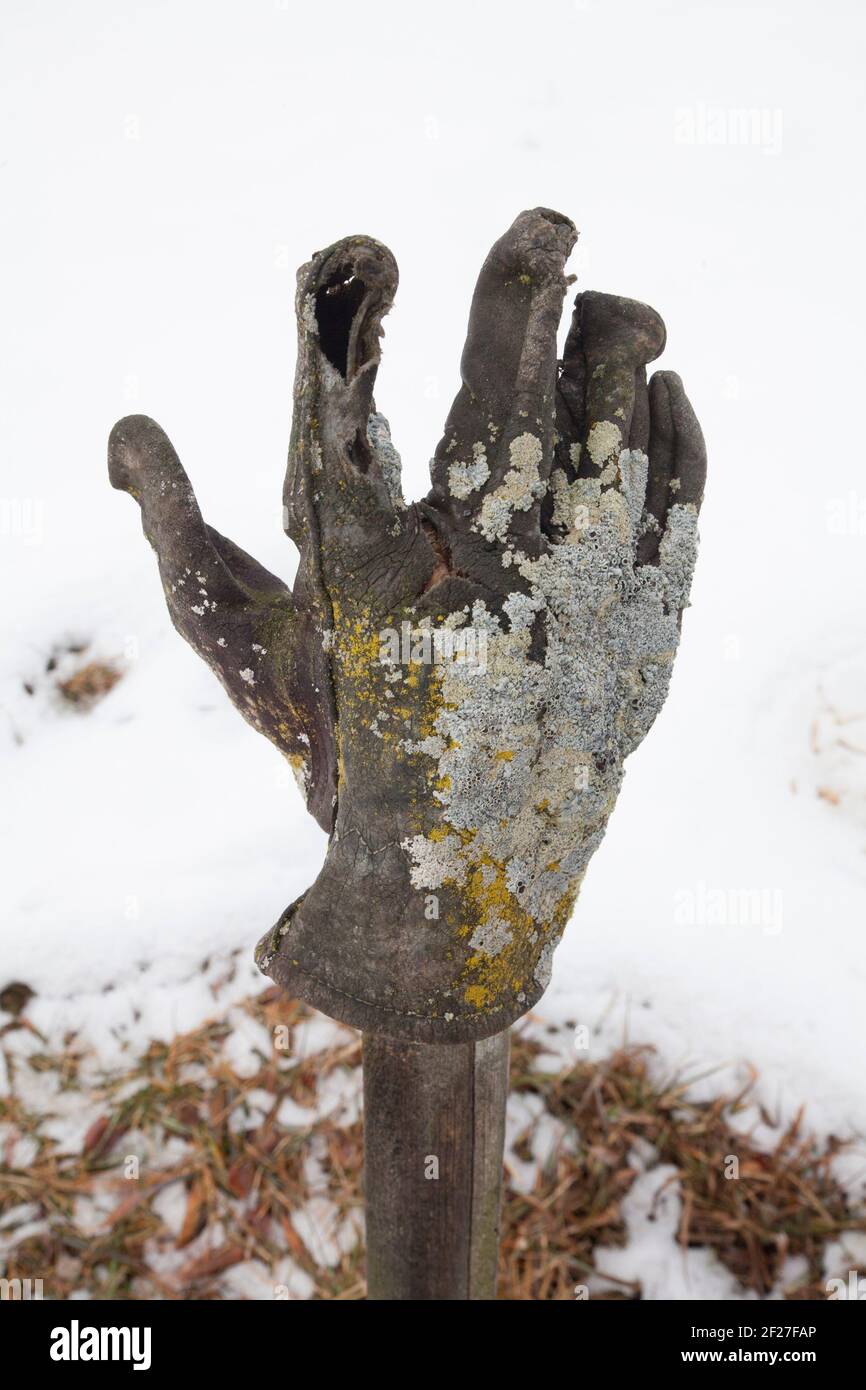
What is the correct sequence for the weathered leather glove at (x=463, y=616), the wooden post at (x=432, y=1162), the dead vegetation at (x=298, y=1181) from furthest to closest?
the dead vegetation at (x=298, y=1181) → the wooden post at (x=432, y=1162) → the weathered leather glove at (x=463, y=616)

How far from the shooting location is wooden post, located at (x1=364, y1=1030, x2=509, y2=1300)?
3.46ft

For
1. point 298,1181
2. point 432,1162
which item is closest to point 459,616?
point 432,1162

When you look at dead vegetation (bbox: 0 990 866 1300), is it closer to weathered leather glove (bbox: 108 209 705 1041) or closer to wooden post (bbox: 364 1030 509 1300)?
wooden post (bbox: 364 1030 509 1300)

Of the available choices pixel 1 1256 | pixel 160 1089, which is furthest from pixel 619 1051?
pixel 1 1256

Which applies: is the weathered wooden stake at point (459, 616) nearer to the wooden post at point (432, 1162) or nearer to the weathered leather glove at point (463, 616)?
the weathered leather glove at point (463, 616)

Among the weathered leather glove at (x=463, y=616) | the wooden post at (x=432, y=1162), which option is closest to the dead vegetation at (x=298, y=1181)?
the wooden post at (x=432, y=1162)

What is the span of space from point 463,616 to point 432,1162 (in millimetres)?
595

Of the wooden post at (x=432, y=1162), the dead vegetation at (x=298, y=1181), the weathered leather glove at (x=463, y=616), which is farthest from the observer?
the dead vegetation at (x=298, y=1181)

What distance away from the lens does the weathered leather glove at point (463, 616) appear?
844 mm

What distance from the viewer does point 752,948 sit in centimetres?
168

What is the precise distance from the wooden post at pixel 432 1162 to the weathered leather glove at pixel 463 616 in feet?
0.47

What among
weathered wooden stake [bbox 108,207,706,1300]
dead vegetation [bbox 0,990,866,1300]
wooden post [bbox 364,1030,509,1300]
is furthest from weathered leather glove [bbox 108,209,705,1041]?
dead vegetation [bbox 0,990,866,1300]

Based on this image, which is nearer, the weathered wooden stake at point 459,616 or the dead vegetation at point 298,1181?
the weathered wooden stake at point 459,616

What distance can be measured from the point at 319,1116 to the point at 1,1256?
485 millimetres
